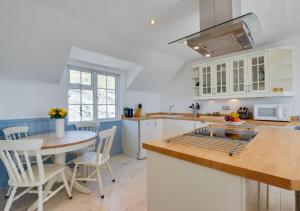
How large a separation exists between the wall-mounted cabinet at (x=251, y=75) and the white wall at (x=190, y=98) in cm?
19

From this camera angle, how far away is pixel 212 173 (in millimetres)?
859

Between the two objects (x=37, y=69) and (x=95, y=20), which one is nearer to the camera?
(x=95, y=20)

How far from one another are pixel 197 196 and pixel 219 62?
311cm

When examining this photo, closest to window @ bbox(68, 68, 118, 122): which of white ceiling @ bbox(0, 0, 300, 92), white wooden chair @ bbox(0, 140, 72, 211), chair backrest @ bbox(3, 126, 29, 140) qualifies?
white ceiling @ bbox(0, 0, 300, 92)

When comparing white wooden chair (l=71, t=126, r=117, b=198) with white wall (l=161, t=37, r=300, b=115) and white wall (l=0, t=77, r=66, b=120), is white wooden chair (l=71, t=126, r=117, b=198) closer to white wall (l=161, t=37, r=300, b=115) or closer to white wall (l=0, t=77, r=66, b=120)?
white wall (l=0, t=77, r=66, b=120)

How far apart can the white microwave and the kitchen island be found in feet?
6.00

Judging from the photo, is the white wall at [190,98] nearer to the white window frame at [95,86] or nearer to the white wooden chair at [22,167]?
the white window frame at [95,86]

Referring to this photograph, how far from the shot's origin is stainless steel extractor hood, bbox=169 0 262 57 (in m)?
1.35

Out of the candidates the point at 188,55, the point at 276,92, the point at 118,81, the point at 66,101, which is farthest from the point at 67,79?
the point at 276,92

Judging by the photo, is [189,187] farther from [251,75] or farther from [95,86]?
[95,86]

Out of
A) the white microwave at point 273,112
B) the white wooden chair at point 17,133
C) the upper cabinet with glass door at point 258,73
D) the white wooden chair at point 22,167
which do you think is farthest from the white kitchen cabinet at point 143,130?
the white wooden chair at point 22,167

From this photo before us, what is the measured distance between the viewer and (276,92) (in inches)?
110

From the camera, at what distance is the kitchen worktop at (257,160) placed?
67 centimetres

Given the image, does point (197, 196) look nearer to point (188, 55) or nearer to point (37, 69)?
point (37, 69)
